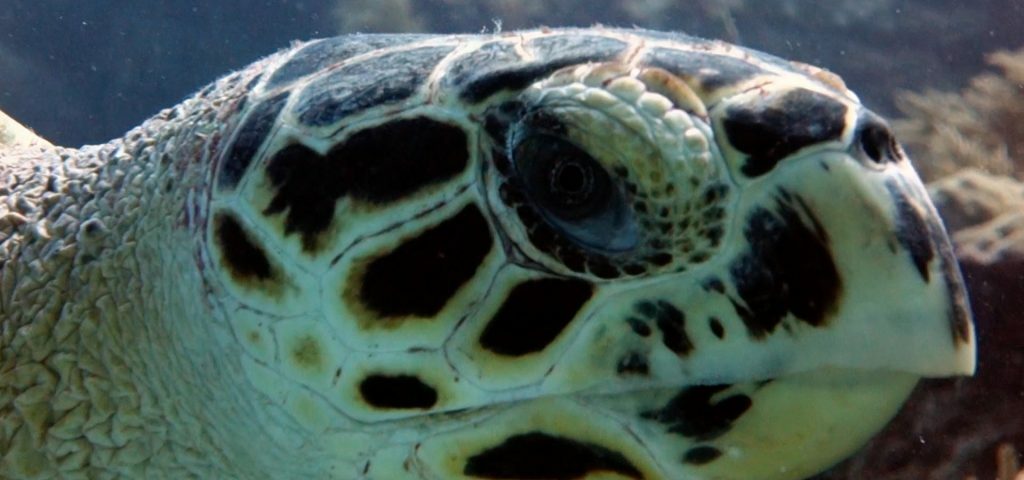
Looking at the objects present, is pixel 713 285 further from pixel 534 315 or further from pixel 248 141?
pixel 248 141

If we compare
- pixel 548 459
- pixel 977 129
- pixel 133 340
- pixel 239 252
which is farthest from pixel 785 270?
pixel 977 129

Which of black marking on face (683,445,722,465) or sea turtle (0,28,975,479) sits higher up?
sea turtle (0,28,975,479)

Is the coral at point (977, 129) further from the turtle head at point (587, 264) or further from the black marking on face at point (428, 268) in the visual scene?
the black marking on face at point (428, 268)

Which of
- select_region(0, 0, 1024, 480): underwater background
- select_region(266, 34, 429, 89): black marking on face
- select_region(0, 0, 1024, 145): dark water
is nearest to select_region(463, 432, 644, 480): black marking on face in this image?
select_region(266, 34, 429, 89): black marking on face

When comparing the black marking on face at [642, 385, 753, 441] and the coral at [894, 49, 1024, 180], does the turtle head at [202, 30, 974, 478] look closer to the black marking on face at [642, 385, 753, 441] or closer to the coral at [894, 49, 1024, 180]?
the black marking on face at [642, 385, 753, 441]

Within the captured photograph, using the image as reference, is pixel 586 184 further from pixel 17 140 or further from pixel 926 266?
pixel 17 140

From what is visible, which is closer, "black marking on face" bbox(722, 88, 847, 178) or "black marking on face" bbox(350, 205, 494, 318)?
"black marking on face" bbox(722, 88, 847, 178)

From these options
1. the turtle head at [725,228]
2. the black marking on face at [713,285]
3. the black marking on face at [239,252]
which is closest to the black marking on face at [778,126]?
the turtle head at [725,228]
